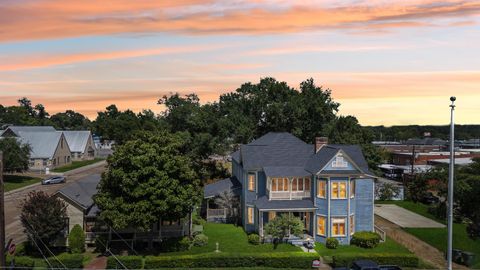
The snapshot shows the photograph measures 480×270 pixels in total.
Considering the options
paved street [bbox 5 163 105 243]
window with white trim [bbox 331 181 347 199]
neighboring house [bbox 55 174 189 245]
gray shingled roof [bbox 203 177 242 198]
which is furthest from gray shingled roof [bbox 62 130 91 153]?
window with white trim [bbox 331 181 347 199]

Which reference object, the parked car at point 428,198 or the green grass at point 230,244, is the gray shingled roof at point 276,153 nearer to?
the green grass at point 230,244

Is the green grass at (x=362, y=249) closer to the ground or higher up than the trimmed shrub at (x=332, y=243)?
closer to the ground

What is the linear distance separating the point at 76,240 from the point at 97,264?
3536 mm

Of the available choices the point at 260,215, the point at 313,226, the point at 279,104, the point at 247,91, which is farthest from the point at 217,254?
the point at 247,91

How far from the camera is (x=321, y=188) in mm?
43750

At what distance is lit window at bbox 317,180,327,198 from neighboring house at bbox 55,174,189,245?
13.2 metres

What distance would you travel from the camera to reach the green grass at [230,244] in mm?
39312

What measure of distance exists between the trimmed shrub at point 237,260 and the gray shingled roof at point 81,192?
961cm

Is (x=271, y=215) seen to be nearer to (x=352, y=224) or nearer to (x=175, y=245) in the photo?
(x=352, y=224)

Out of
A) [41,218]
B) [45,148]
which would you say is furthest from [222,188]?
[45,148]

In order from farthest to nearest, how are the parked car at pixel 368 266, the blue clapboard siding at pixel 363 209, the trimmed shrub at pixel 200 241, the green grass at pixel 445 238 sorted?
the blue clapboard siding at pixel 363 209 → the green grass at pixel 445 238 → the trimmed shrub at pixel 200 241 → the parked car at pixel 368 266

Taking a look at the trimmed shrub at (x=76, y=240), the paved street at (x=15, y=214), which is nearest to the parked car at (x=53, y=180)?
the paved street at (x=15, y=214)

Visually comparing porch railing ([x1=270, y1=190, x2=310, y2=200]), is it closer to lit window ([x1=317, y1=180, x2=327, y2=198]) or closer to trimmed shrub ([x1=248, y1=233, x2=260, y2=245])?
lit window ([x1=317, y1=180, x2=327, y2=198])

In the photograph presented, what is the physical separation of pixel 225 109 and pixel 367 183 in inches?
1420
